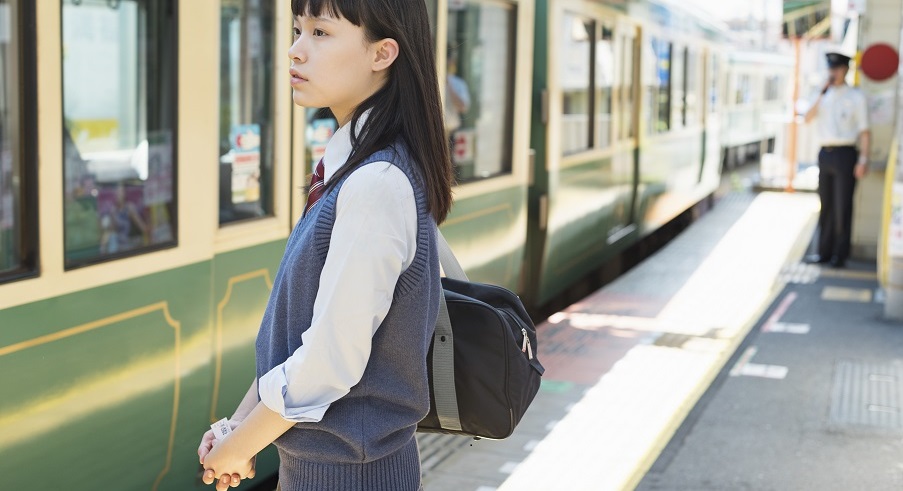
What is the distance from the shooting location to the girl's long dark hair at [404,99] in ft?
5.81

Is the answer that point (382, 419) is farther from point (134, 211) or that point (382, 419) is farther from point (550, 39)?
point (550, 39)

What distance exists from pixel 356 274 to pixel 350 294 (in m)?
0.03

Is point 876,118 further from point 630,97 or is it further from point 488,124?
point 488,124

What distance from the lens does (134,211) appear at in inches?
135

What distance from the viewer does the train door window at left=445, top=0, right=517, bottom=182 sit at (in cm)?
597

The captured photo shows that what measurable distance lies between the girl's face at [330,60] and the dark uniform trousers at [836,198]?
8309 millimetres

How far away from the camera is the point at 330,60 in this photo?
1775 mm

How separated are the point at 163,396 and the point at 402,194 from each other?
2.01m

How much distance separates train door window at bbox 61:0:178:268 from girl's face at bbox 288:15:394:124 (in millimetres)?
1519

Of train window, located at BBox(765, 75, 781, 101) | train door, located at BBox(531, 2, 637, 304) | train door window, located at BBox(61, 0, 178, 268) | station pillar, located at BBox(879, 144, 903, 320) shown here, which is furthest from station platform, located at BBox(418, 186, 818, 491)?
train window, located at BBox(765, 75, 781, 101)

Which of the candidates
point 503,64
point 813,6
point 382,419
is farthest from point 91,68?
point 813,6

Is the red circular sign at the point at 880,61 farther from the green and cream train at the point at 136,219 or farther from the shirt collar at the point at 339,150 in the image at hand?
the shirt collar at the point at 339,150

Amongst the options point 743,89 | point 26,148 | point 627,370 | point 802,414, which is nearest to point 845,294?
point 627,370

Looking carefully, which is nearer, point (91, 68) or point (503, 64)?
point (91, 68)
